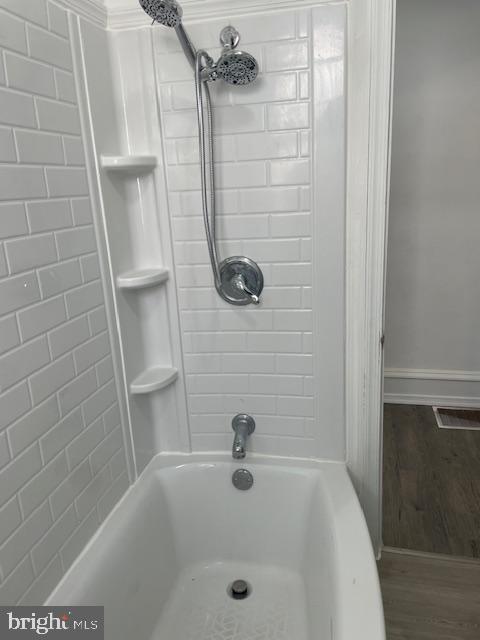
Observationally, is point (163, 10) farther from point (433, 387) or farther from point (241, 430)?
point (433, 387)

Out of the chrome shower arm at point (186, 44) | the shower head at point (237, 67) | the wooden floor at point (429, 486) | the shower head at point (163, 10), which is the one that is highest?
the shower head at point (163, 10)

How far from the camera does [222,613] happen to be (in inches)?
58.7

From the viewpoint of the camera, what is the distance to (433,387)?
2.91 meters

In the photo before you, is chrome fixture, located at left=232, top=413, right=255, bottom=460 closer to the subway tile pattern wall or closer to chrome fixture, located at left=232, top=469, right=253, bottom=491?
chrome fixture, located at left=232, top=469, right=253, bottom=491

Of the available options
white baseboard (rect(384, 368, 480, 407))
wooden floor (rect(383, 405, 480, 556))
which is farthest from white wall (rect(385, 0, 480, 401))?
wooden floor (rect(383, 405, 480, 556))

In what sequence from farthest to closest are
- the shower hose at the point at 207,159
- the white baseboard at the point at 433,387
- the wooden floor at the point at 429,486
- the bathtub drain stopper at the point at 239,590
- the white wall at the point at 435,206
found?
the white baseboard at the point at 433,387 → the white wall at the point at 435,206 → the wooden floor at the point at 429,486 → the bathtub drain stopper at the point at 239,590 → the shower hose at the point at 207,159

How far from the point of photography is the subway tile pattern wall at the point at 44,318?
3.35 feet

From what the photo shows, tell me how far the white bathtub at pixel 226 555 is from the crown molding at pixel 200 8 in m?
1.38

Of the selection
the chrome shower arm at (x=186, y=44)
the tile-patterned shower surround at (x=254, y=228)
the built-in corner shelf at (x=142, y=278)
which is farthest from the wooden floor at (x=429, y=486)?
the chrome shower arm at (x=186, y=44)

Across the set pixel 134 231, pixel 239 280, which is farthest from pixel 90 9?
pixel 239 280

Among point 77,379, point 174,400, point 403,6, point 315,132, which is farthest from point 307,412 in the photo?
point 403,6

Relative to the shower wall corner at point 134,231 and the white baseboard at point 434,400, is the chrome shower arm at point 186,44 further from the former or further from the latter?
the white baseboard at point 434,400

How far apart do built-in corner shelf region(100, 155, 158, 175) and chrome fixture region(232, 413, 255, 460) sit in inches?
34.1

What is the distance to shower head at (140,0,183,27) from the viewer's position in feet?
3.62
